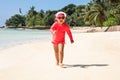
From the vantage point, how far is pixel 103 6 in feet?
196

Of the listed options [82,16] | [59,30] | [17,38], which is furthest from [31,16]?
[59,30]

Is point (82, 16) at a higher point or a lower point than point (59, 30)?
lower

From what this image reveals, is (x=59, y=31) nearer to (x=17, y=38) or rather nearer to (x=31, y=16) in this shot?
(x=17, y=38)

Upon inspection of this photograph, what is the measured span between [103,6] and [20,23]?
3535 inches

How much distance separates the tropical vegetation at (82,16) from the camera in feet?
176

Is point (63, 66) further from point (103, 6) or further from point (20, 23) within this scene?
point (20, 23)

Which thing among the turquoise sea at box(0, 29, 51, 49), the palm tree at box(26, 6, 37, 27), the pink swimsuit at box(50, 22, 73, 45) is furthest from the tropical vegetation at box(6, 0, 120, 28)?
the pink swimsuit at box(50, 22, 73, 45)

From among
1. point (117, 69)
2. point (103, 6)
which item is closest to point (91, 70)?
point (117, 69)

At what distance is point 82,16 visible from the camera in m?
70.6

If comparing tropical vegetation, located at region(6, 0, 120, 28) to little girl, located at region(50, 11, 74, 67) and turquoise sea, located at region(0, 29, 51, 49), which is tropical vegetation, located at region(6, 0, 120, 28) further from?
little girl, located at region(50, 11, 74, 67)

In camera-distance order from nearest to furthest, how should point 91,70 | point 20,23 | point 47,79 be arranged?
point 47,79
point 91,70
point 20,23

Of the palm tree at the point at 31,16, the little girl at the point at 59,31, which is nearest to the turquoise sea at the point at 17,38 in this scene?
the little girl at the point at 59,31

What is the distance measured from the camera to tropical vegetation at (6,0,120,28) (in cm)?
5356

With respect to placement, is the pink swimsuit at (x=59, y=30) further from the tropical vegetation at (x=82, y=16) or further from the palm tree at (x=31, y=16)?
the palm tree at (x=31, y=16)
